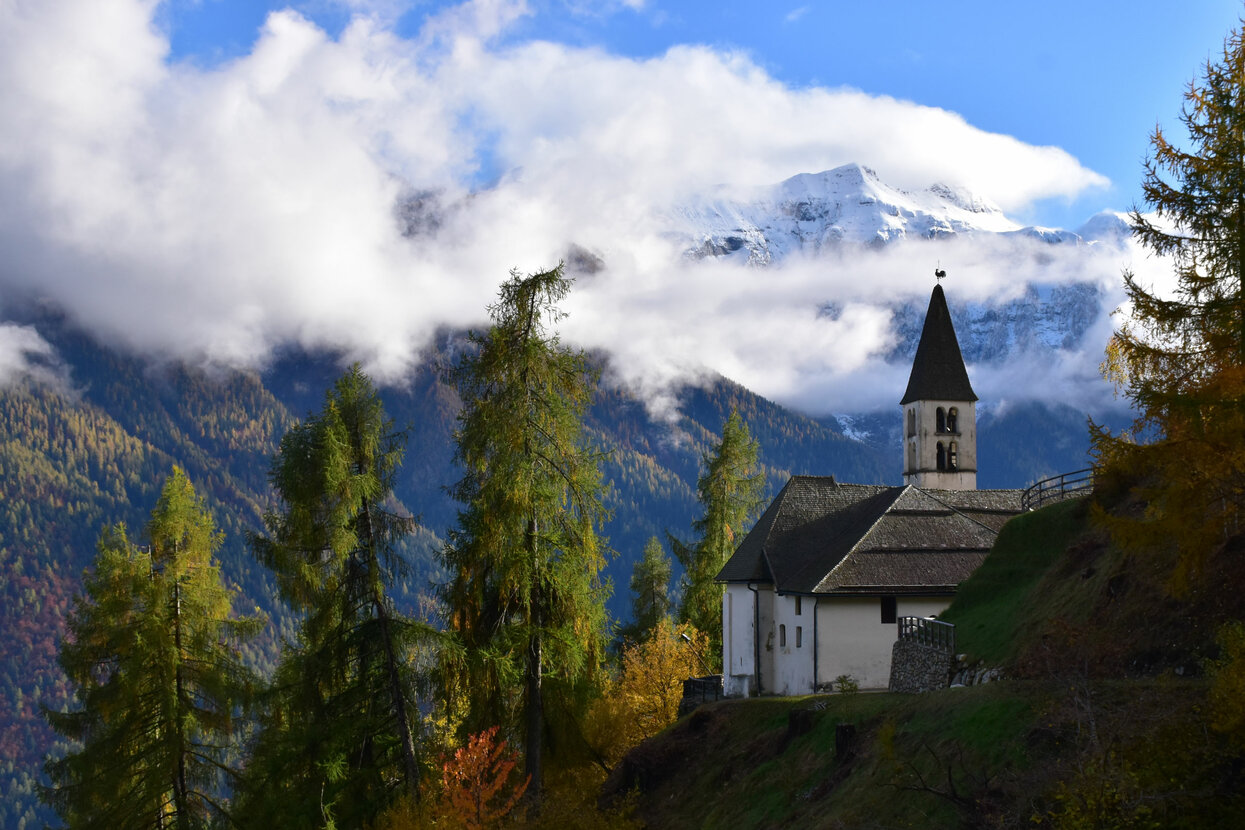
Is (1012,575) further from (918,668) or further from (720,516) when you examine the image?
(720,516)

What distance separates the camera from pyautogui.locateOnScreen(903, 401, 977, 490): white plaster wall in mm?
61438

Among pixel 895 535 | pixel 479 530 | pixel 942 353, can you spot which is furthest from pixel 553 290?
pixel 942 353

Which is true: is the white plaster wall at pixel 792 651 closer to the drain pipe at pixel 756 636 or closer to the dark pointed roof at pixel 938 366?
the drain pipe at pixel 756 636

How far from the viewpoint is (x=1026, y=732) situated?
20.5 m

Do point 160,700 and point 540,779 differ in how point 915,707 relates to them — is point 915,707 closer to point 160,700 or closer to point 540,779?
point 540,779

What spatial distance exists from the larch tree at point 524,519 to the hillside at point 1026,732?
599cm

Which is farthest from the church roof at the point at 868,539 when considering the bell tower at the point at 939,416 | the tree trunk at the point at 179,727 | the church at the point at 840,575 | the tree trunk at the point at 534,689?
the tree trunk at the point at 179,727

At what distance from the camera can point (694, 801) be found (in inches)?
1217

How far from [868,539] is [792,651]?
4.86 meters

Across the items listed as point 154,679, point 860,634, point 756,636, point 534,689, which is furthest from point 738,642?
point 154,679

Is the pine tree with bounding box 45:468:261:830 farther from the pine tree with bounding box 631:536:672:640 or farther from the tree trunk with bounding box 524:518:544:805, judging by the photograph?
the pine tree with bounding box 631:536:672:640

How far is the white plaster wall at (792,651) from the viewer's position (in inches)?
1576

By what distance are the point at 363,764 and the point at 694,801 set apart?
8914mm

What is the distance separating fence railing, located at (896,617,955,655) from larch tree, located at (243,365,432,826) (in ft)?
44.2
